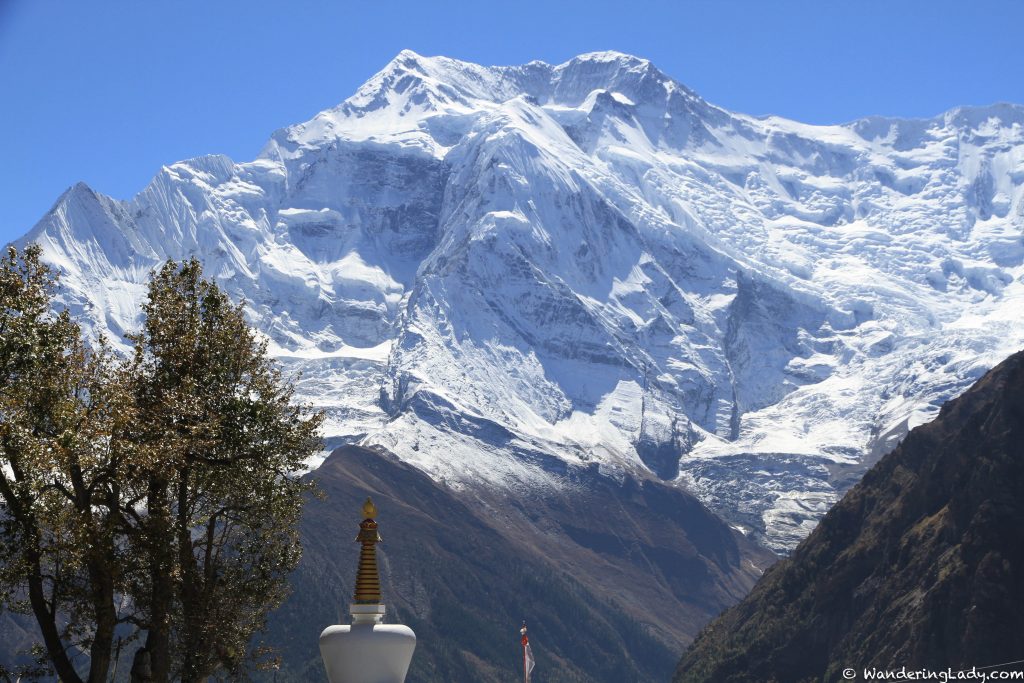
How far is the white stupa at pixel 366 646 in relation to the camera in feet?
135

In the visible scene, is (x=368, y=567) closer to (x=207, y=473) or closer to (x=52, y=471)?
(x=207, y=473)

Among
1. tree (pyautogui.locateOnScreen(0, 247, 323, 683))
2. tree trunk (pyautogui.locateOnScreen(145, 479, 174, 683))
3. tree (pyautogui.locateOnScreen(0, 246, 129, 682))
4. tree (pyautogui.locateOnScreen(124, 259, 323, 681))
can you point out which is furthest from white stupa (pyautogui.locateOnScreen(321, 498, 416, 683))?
tree trunk (pyautogui.locateOnScreen(145, 479, 174, 683))

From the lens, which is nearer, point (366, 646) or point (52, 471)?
point (366, 646)

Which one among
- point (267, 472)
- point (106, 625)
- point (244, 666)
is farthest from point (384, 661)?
point (244, 666)

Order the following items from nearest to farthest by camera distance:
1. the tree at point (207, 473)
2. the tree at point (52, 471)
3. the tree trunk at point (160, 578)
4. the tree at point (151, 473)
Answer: the tree at point (52, 471), the tree at point (151, 473), the tree trunk at point (160, 578), the tree at point (207, 473)

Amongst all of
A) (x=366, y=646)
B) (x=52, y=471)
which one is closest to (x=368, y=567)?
(x=366, y=646)

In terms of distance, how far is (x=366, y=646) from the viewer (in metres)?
41.1

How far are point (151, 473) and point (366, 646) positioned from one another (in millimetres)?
9168

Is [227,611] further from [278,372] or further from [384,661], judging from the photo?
[384,661]

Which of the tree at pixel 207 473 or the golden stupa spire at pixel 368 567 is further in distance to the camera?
the tree at pixel 207 473

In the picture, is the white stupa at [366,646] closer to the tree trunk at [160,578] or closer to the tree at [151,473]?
the tree at [151,473]

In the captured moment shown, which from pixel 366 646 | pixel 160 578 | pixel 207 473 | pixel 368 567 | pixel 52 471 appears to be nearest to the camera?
pixel 366 646

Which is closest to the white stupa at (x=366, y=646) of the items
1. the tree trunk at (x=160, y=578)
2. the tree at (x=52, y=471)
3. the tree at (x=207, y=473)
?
the tree at (x=52, y=471)

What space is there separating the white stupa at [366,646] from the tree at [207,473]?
750 centimetres
